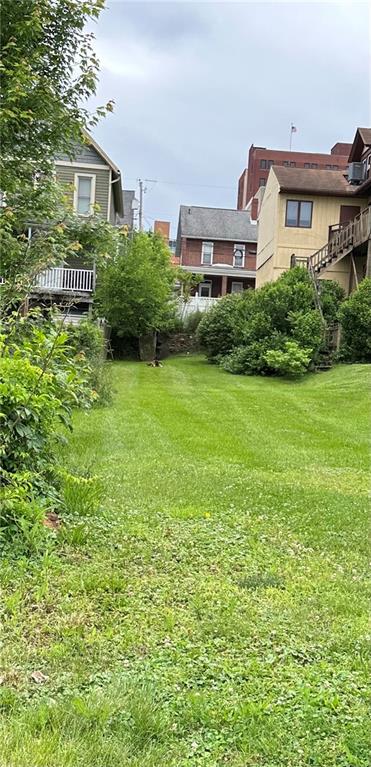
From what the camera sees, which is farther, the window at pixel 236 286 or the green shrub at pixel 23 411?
the window at pixel 236 286

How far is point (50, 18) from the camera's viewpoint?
5480mm

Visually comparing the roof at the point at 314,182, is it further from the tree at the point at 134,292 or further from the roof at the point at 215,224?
the roof at the point at 215,224

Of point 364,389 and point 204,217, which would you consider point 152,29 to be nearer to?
point 364,389

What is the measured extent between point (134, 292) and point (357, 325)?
313 inches

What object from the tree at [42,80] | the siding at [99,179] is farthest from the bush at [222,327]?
the tree at [42,80]

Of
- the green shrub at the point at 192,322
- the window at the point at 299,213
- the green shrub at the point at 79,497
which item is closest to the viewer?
the green shrub at the point at 79,497

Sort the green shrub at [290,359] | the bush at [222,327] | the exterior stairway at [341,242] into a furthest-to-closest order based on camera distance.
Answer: the bush at [222,327], the exterior stairway at [341,242], the green shrub at [290,359]

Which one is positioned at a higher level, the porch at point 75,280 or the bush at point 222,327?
the porch at point 75,280

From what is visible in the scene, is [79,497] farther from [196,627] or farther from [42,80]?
[42,80]

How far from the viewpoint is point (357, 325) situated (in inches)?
676

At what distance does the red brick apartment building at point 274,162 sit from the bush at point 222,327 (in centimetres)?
4070

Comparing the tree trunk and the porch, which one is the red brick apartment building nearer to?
the tree trunk

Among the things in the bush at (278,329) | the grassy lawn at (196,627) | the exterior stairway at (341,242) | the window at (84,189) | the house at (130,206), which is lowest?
the grassy lawn at (196,627)

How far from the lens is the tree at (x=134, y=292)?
66.3ft
